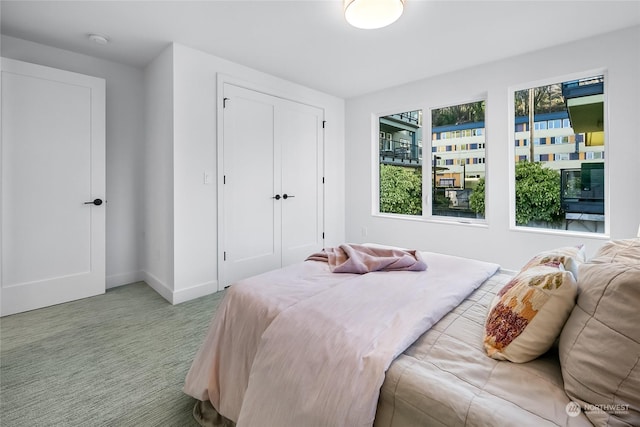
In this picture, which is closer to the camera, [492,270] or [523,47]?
[492,270]

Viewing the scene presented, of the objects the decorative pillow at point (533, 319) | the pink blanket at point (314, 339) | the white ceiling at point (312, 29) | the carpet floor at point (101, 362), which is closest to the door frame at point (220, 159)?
the white ceiling at point (312, 29)

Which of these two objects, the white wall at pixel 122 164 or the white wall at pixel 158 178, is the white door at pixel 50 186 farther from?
the white wall at pixel 158 178

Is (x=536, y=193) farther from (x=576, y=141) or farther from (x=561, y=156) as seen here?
(x=576, y=141)

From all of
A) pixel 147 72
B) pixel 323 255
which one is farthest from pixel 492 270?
pixel 147 72

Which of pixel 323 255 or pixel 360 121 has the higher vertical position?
pixel 360 121

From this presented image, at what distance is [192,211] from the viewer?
118 inches

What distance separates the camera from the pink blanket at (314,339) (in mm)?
920

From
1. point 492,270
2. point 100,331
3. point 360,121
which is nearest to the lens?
point 492,270

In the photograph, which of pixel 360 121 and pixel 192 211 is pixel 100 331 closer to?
pixel 192 211

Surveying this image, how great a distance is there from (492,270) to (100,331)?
2.89m

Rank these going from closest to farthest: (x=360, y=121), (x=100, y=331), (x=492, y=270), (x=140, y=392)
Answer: (x=140, y=392) → (x=492, y=270) → (x=100, y=331) → (x=360, y=121)

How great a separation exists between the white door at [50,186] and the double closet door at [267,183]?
1271 millimetres

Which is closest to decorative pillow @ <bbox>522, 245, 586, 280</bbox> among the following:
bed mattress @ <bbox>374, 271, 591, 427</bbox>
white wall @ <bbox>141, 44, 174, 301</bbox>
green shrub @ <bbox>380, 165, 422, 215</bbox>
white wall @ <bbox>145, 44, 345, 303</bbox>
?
bed mattress @ <bbox>374, 271, 591, 427</bbox>

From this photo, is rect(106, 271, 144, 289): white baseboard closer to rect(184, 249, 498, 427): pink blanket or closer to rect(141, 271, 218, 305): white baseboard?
rect(141, 271, 218, 305): white baseboard
